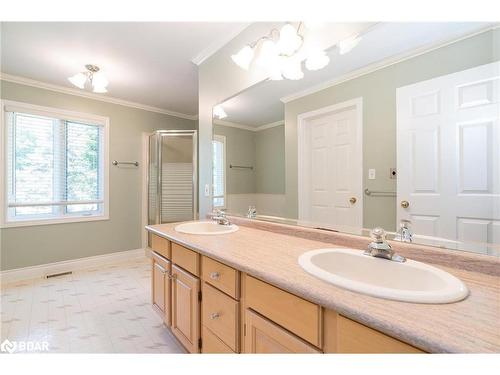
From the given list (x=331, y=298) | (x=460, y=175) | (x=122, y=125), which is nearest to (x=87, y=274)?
(x=122, y=125)

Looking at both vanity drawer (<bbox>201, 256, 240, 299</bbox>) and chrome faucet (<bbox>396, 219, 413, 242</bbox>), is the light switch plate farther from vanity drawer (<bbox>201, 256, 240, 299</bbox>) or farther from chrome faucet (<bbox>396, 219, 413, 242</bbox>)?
vanity drawer (<bbox>201, 256, 240, 299</bbox>)

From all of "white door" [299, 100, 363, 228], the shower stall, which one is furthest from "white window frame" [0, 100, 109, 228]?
"white door" [299, 100, 363, 228]

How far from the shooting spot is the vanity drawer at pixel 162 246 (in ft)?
5.01

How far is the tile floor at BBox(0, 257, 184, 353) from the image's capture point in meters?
1.61

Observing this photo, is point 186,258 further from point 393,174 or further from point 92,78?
point 92,78

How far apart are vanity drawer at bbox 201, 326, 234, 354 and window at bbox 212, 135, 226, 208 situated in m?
1.08

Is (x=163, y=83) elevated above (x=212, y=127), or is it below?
above

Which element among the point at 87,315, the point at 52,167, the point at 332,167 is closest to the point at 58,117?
the point at 52,167

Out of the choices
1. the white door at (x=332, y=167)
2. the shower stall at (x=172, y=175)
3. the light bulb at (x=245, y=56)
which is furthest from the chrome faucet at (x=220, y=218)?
the shower stall at (x=172, y=175)

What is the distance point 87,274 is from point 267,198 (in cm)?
264

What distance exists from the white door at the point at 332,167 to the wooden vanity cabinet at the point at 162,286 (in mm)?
967

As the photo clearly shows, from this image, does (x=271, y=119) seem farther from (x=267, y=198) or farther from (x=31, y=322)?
(x=31, y=322)

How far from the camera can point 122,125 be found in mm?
3379

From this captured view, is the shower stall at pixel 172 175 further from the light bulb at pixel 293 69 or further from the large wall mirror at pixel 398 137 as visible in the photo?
the light bulb at pixel 293 69
